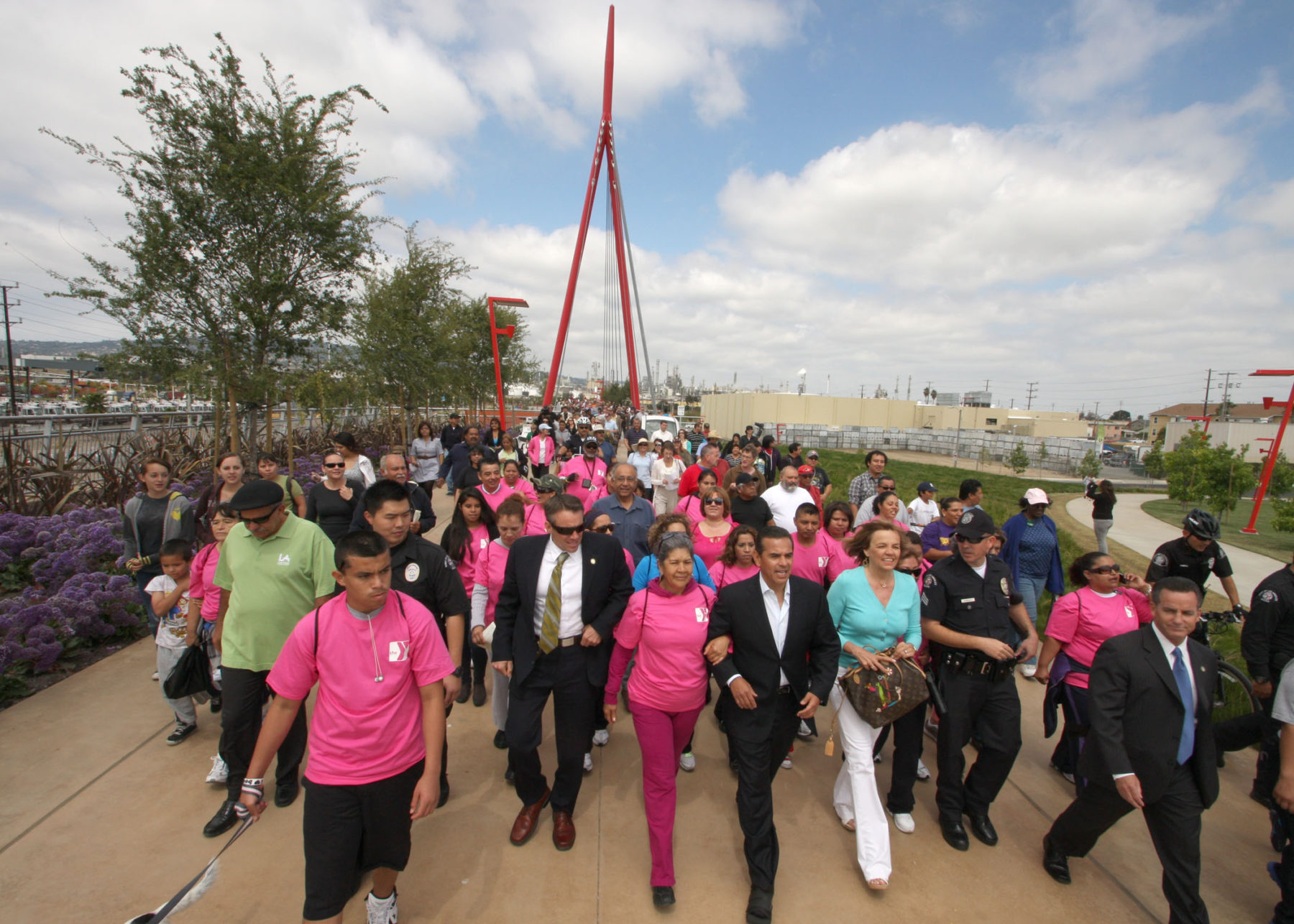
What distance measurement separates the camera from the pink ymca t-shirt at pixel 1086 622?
3.26m

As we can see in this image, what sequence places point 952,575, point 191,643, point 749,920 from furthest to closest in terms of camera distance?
point 191,643 < point 952,575 < point 749,920

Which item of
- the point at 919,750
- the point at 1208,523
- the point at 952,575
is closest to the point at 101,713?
the point at 919,750

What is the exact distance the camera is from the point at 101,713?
4008mm

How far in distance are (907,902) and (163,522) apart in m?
5.16

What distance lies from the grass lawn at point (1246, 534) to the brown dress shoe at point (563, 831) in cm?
1319

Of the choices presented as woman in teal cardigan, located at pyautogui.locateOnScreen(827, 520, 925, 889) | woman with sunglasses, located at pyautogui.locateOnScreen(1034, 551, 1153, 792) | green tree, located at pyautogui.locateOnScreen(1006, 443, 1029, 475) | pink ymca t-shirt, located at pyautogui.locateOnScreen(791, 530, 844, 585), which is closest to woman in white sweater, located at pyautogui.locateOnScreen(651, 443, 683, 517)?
pink ymca t-shirt, located at pyautogui.locateOnScreen(791, 530, 844, 585)

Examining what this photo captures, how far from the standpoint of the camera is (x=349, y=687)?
2115mm

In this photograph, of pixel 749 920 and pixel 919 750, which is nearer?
pixel 749 920

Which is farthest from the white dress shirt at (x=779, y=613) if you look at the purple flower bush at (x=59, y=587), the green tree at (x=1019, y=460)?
the green tree at (x=1019, y=460)

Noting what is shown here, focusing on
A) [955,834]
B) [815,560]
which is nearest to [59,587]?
[815,560]

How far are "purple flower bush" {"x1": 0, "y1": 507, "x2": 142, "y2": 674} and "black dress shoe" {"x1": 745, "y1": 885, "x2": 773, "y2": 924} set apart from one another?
519cm

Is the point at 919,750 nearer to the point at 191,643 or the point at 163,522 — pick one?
the point at 191,643

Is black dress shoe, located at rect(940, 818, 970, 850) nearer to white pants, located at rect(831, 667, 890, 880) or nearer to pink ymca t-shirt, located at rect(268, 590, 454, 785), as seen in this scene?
white pants, located at rect(831, 667, 890, 880)

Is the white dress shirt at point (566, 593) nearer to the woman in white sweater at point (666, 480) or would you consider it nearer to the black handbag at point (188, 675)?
the black handbag at point (188, 675)
